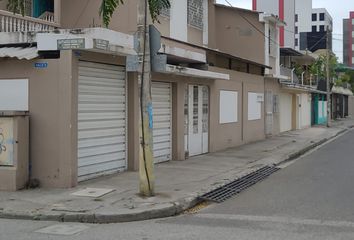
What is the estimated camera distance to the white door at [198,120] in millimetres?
17078

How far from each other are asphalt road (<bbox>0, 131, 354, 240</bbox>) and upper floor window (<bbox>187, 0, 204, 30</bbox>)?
9341mm

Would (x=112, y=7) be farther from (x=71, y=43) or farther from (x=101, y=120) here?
(x=101, y=120)

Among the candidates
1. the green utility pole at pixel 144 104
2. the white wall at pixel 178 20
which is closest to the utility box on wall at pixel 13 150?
the green utility pole at pixel 144 104

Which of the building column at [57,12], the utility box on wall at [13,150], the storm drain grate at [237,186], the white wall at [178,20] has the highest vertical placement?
the white wall at [178,20]

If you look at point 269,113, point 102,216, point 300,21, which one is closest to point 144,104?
point 102,216

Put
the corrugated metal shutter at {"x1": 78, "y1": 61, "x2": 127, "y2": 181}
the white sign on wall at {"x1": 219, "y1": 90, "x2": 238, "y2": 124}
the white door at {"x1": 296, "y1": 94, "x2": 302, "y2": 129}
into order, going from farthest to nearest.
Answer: the white door at {"x1": 296, "y1": 94, "x2": 302, "y2": 129} < the white sign on wall at {"x1": 219, "y1": 90, "x2": 238, "y2": 124} < the corrugated metal shutter at {"x1": 78, "y1": 61, "x2": 127, "y2": 181}

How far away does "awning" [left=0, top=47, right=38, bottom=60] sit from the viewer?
1065 cm

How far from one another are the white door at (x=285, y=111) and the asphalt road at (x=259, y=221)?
1904cm

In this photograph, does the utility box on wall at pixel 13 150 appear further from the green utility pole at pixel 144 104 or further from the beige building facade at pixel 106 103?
the green utility pole at pixel 144 104

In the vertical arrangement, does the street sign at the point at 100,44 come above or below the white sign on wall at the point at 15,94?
above

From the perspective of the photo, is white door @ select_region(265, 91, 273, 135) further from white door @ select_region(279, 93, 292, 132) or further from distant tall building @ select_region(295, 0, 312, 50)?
distant tall building @ select_region(295, 0, 312, 50)

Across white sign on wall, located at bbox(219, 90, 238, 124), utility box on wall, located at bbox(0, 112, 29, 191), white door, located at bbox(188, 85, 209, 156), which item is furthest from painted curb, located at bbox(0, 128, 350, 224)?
white sign on wall, located at bbox(219, 90, 238, 124)

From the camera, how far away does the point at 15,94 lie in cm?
1124

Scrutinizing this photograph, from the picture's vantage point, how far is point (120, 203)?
932cm
